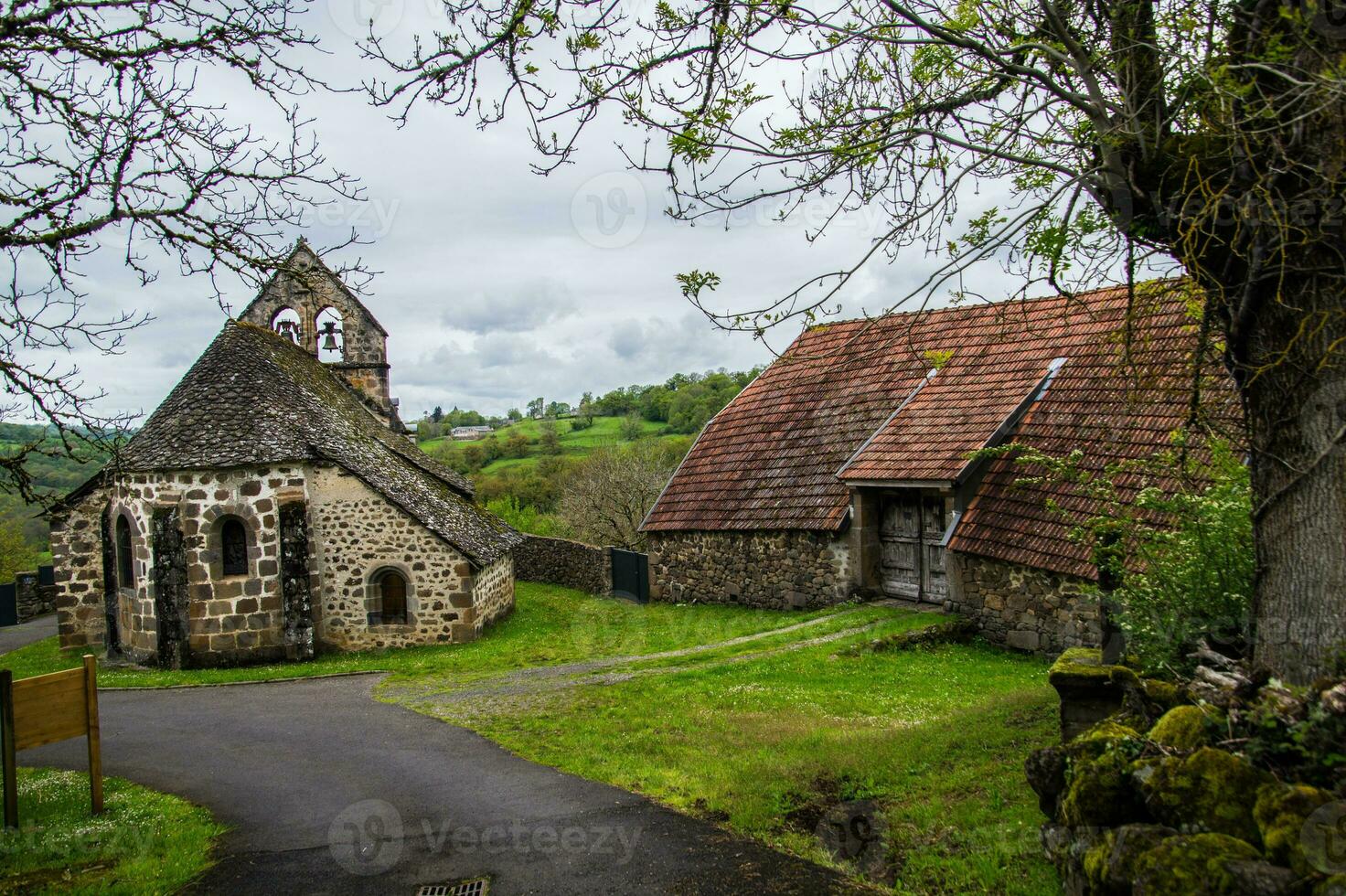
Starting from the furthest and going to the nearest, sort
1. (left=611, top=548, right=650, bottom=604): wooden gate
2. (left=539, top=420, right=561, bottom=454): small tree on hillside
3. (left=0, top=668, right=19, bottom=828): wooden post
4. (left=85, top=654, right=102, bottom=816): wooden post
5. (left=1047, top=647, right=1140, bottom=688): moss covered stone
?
(left=539, top=420, right=561, bottom=454): small tree on hillside, (left=611, top=548, right=650, bottom=604): wooden gate, (left=85, top=654, right=102, bottom=816): wooden post, (left=0, top=668, right=19, bottom=828): wooden post, (left=1047, top=647, right=1140, bottom=688): moss covered stone

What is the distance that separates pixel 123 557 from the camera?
58.9 ft

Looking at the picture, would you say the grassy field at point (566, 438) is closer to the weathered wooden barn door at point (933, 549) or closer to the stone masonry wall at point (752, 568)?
the stone masonry wall at point (752, 568)

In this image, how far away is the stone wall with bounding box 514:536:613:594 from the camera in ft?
83.3

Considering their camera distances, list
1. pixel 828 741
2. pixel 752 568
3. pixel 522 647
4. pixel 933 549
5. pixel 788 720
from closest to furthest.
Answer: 1. pixel 828 741
2. pixel 788 720
3. pixel 933 549
4. pixel 522 647
5. pixel 752 568

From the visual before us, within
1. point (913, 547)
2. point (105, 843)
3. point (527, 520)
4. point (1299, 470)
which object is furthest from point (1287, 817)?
point (527, 520)

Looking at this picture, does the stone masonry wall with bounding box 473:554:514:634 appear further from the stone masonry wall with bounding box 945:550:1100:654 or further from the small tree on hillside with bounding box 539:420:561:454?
the small tree on hillside with bounding box 539:420:561:454

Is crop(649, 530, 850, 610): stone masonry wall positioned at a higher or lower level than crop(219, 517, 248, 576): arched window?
lower

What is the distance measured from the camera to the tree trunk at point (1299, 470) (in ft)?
15.5

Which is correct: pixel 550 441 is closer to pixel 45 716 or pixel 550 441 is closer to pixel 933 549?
pixel 933 549

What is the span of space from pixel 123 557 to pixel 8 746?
12.4m

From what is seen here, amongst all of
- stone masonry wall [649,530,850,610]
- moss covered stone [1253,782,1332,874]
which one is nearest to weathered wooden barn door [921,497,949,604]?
stone masonry wall [649,530,850,610]

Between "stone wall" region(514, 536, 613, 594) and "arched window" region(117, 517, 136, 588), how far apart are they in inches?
420

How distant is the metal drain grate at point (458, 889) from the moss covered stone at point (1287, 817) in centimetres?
454

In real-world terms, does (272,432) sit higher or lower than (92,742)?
higher
